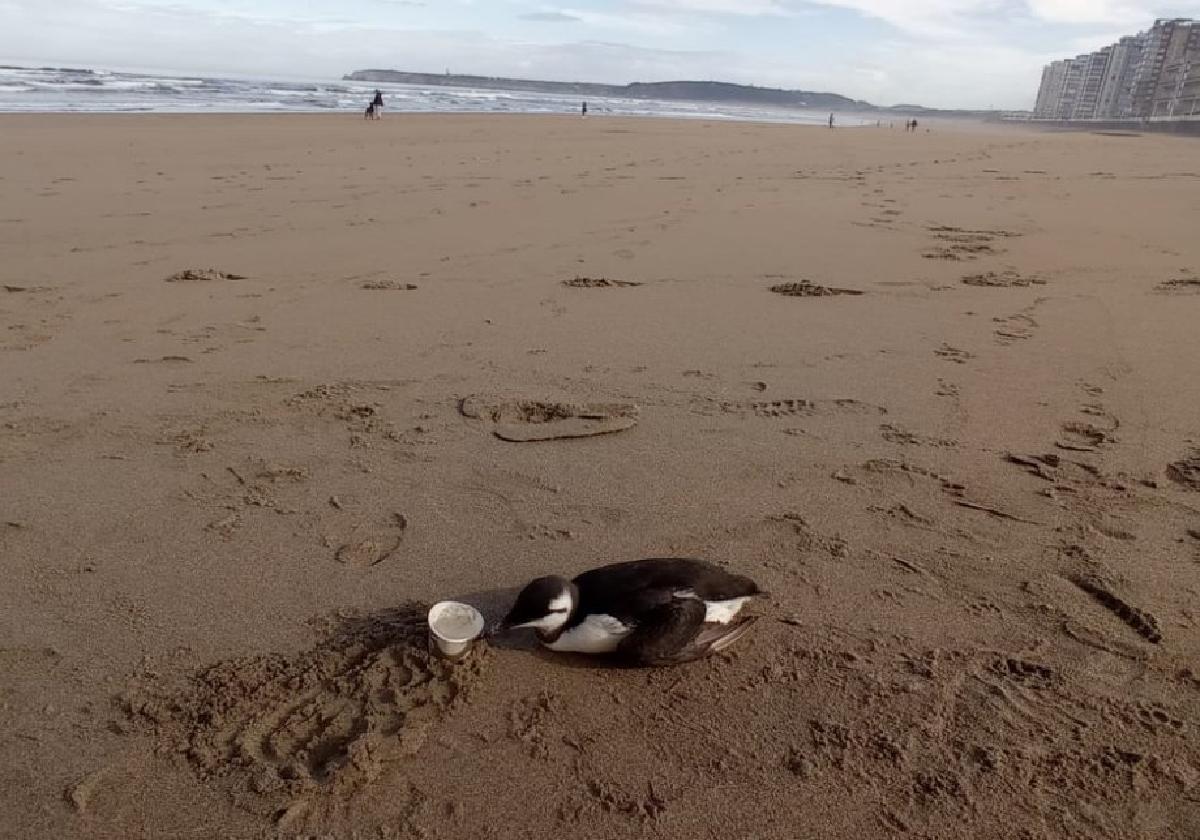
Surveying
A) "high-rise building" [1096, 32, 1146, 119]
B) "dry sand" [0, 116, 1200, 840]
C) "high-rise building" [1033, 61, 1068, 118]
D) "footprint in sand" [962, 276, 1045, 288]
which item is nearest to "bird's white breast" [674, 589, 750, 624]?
"dry sand" [0, 116, 1200, 840]

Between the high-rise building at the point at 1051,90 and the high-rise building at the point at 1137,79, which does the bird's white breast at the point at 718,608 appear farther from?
the high-rise building at the point at 1051,90

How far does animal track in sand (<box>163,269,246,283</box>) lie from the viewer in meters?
5.26

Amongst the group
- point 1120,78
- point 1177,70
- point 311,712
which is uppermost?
point 1120,78

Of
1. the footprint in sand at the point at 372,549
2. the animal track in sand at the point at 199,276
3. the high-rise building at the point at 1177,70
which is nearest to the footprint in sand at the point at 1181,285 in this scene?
the footprint in sand at the point at 372,549

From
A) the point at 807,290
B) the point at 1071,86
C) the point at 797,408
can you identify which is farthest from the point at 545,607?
the point at 1071,86

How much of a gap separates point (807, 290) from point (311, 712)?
426cm

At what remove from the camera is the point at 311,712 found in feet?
6.23

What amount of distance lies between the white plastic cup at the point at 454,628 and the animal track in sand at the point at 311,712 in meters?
0.04

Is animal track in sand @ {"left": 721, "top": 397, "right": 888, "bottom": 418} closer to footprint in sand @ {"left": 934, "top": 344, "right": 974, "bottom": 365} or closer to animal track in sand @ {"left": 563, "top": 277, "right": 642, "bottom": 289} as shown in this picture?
footprint in sand @ {"left": 934, "top": 344, "right": 974, "bottom": 365}

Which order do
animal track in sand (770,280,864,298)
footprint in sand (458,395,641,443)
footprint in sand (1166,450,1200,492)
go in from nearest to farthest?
footprint in sand (1166,450,1200,492), footprint in sand (458,395,641,443), animal track in sand (770,280,864,298)

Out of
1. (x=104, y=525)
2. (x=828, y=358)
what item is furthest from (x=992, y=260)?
(x=104, y=525)

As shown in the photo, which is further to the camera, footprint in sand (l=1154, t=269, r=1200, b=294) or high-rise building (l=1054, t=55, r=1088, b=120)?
high-rise building (l=1054, t=55, r=1088, b=120)

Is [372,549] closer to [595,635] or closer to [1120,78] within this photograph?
[595,635]

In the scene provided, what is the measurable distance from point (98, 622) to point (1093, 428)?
12.2 ft
